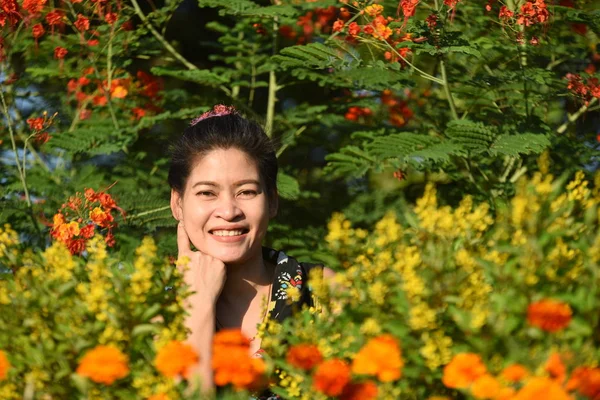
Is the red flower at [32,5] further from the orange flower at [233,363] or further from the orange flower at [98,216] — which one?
the orange flower at [233,363]

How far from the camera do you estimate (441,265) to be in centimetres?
231

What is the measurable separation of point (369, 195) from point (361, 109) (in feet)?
1.84

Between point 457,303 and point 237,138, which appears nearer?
point 457,303

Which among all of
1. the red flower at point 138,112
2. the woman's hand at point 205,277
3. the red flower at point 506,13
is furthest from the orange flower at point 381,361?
the red flower at point 138,112

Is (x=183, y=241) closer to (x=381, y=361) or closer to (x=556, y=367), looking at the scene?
(x=381, y=361)

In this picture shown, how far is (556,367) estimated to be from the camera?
1971 millimetres

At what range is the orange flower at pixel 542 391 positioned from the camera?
1.88 m

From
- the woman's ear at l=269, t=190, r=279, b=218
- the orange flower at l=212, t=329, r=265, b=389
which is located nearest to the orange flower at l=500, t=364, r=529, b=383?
the orange flower at l=212, t=329, r=265, b=389

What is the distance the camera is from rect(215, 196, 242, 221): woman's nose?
3.36m

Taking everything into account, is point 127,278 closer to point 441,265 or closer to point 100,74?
point 441,265

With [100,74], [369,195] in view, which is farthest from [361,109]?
[100,74]

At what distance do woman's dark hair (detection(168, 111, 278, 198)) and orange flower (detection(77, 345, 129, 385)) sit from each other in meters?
1.52

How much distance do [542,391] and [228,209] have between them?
1.71 metres

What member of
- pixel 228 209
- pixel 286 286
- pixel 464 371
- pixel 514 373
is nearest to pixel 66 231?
pixel 228 209
